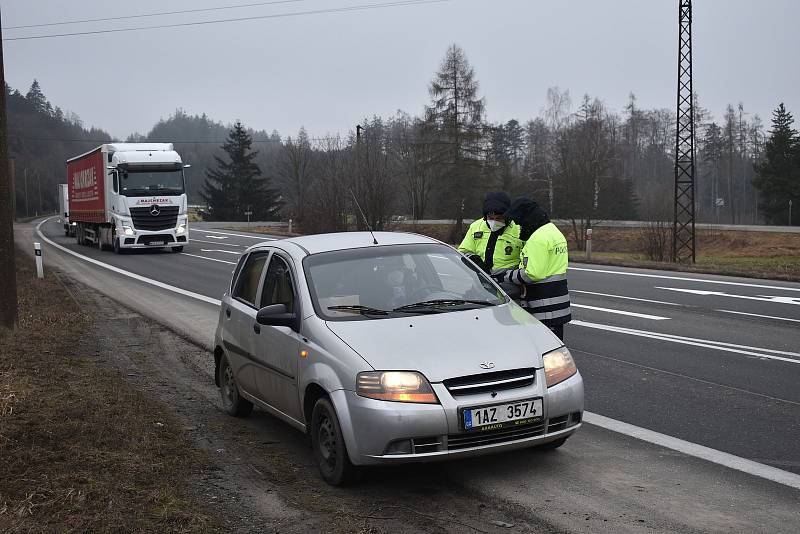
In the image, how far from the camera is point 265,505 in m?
5.06

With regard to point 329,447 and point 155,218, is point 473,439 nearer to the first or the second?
point 329,447

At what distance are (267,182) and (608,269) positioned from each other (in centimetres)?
6703

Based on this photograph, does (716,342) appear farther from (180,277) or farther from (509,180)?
(509,180)

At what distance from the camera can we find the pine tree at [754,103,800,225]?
65562 mm

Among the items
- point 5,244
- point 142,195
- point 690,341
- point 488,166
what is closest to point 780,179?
point 488,166

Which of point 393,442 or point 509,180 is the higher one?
point 509,180

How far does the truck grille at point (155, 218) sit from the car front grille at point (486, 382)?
28.9 metres

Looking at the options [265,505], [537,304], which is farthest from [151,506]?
[537,304]

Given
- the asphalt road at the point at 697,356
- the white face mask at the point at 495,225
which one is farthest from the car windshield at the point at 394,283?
the asphalt road at the point at 697,356

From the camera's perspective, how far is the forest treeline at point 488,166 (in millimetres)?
49219

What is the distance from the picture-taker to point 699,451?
602 centimetres

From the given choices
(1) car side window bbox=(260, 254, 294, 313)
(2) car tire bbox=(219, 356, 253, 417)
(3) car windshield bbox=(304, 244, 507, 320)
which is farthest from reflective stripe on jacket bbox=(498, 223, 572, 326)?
(2) car tire bbox=(219, 356, 253, 417)

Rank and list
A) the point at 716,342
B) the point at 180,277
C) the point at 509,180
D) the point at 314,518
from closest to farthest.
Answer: the point at 314,518 → the point at 716,342 → the point at 180,277 → the point at 509,180

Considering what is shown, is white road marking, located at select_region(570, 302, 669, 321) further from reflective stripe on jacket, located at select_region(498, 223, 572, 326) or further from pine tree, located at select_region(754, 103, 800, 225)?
pine tree, located at select_region(754, 103, 800, 225)
